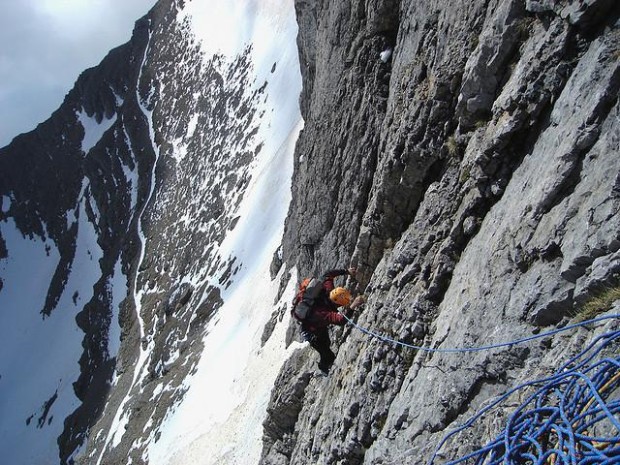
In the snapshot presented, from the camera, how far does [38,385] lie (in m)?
72.6

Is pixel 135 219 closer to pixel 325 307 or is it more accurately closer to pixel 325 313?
pixel 325 307

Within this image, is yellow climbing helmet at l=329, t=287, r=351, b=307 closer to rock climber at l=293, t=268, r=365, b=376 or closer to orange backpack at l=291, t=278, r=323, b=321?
rock climber at l=293, t=268, r=365, b=376

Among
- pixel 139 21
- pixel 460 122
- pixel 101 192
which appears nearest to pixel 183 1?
pixel 139 21

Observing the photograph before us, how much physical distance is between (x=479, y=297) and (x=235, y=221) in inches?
1594

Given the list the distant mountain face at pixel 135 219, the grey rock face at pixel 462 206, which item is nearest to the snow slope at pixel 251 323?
the distant mountain face at pixel 135 219

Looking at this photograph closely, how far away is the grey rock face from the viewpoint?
6.12m

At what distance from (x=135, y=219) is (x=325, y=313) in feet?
232

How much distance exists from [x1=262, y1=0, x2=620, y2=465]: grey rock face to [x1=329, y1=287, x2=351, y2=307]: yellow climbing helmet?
1.81 feet

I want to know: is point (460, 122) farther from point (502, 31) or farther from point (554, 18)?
point (554, 18)

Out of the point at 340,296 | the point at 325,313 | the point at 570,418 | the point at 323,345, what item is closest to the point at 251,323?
the point at 323,345

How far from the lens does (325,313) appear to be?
40.8 ft

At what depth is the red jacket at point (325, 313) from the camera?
1234 centimetres

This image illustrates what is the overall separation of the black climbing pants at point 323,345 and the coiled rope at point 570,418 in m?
7.10

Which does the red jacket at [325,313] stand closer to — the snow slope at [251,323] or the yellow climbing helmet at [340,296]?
the yellow climbing helmet at [340,296]
